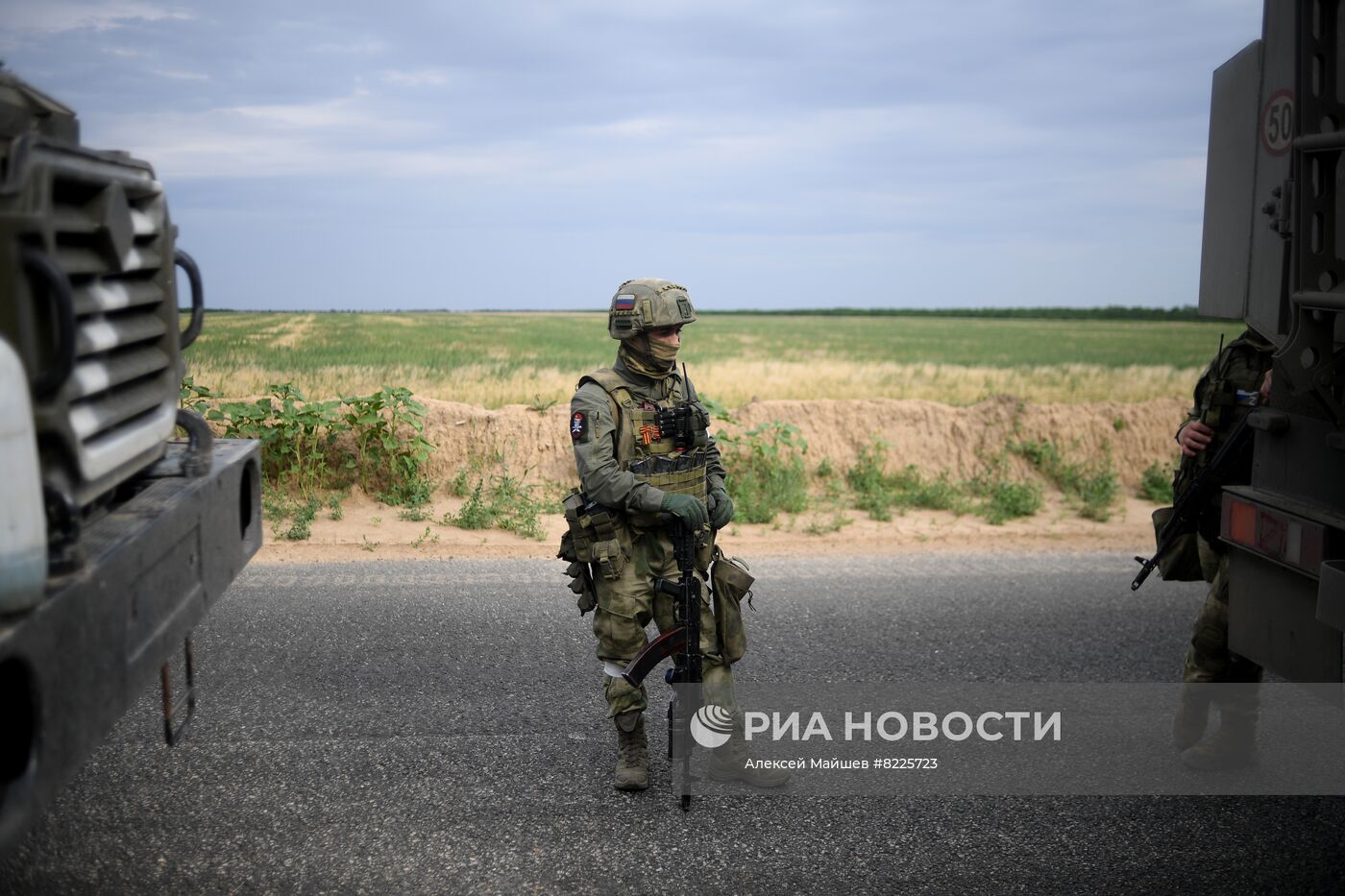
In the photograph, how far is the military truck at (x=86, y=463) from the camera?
2018 millimetres

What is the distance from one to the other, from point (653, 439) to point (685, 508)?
38 cm

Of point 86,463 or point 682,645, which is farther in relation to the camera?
point 682,645

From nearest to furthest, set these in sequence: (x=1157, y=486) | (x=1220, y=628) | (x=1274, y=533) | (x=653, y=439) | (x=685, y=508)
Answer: (x=1274, y=533) < (x=685, y=508) < (x=653, y=439) < (x=1220, y=628) < (x=1157, y=486)

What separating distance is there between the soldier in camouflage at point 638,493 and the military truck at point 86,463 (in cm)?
146

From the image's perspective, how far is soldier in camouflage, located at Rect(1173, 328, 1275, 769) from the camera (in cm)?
471

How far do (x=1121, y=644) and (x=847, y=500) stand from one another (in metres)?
5.64

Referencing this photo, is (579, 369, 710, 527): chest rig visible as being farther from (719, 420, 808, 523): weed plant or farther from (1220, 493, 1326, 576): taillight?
(719, 420, 808, 523): weed plant

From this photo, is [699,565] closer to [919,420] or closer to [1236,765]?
[1236,765]

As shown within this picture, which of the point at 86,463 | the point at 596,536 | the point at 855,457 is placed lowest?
the point at 855,457

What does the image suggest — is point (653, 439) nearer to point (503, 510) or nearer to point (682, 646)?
point (682, 646)

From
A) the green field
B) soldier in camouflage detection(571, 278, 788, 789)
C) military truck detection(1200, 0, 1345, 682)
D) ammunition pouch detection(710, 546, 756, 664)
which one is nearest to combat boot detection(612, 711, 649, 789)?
soldier in camouflage detection(571, 278, 788, 789)

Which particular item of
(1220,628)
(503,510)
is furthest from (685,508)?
(503,510)

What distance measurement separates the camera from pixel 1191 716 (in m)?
4.85

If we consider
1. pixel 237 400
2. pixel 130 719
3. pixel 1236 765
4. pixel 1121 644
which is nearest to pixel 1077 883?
pixel 1236 765
